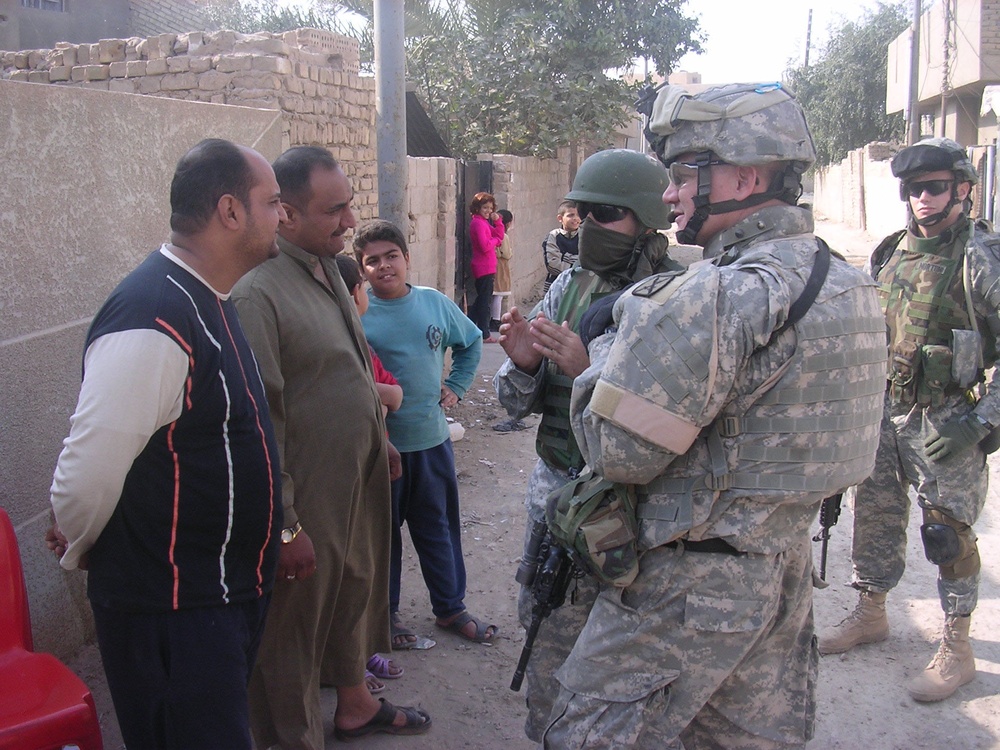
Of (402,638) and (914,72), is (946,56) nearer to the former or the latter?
(914,72)

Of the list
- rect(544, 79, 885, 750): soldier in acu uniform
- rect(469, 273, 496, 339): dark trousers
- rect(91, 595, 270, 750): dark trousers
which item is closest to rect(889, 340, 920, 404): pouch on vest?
rect(544, 79, 885, 750): soldier in acu uniform

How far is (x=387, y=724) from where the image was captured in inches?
118

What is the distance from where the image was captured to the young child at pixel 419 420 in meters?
3.54

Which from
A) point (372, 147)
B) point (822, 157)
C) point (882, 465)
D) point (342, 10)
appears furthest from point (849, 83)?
point (882, 465)

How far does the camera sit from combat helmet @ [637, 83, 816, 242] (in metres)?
1.95

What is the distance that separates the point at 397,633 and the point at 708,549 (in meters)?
2.06

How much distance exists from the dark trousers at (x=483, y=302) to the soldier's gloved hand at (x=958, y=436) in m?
7.20

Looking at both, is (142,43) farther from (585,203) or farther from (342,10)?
(342,10)

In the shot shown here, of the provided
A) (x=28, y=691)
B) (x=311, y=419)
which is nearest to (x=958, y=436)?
(x=311, y=419)

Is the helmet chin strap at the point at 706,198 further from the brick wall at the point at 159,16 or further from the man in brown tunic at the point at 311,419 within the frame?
the brick wall at the point at 159,16

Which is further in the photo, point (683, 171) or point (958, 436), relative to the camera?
point (958, 436)

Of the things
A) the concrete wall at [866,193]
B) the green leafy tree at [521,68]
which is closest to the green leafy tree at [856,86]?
the concrete wall at [866,193]

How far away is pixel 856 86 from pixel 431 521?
31.2m

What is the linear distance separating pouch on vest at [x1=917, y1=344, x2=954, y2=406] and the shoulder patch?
203cm
